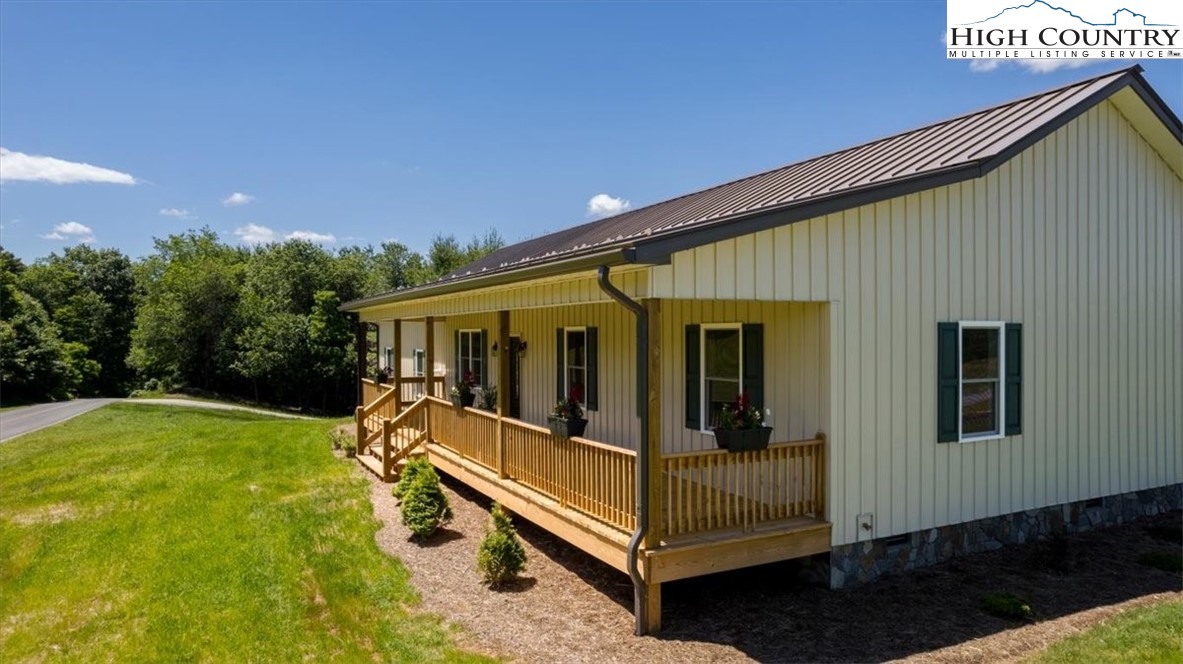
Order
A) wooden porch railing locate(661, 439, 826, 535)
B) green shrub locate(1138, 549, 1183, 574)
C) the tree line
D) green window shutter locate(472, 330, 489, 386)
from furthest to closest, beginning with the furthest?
the tree line, green window shutter locate(472, 330, 489, 386), green shrub locate(1138, 549, 1183, 574), wooden porch railing locate(661, 439, 826, 535)

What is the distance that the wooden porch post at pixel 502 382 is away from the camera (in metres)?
7.95

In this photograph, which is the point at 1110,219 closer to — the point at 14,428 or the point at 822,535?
the point at 822,535

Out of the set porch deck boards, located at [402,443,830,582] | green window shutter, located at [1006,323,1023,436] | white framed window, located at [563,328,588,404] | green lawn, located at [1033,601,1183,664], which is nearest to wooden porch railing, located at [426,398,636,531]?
porch deck boards, located at [402,443,830,582]

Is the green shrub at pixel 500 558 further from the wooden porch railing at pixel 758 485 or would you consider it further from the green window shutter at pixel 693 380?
the green window shutter at pixel 693 380

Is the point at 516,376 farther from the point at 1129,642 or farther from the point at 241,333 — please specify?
the point at 241,333

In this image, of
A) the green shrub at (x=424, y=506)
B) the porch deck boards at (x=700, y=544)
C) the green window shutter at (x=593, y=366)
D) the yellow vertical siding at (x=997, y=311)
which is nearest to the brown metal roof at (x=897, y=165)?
the yellow vertical siding at (x=997, y=311)

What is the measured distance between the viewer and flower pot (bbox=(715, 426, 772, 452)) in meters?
5.80

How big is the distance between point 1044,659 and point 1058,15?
692 cm

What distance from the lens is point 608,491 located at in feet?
Answer: 20.0

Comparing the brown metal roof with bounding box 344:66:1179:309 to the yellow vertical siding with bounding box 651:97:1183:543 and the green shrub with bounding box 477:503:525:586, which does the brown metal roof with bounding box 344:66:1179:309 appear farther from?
the green shrub with bounding box 477:503:525:586

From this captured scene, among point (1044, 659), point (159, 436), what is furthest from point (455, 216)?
point (1044, 659)

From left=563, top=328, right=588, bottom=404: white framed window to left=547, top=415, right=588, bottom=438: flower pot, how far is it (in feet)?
7.46

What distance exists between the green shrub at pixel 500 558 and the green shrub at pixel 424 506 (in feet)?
5.48

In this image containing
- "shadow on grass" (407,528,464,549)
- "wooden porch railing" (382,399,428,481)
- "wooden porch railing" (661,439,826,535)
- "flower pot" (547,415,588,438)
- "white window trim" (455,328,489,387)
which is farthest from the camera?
"white window trim" (455,328,489,387)
